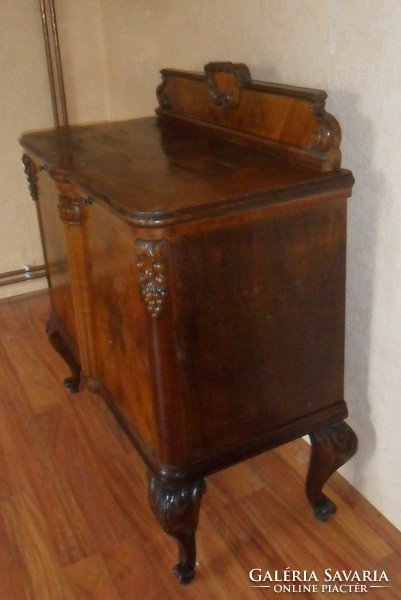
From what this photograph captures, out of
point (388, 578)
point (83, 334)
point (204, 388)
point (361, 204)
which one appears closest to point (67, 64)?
point (83, 334)

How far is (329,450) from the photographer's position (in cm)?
134

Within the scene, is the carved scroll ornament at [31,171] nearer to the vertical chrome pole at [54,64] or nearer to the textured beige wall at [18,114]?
the vertical chrome pole at [54,64]

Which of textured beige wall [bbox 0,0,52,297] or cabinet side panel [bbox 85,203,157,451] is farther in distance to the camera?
textured beige wall [bbox 0,0,52,297]

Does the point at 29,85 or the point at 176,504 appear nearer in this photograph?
the point at 176,504

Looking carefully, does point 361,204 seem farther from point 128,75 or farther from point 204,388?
point 128,75

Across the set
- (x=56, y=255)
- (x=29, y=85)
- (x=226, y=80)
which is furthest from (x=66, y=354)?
(x=29, y=85)

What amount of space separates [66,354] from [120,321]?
752mm

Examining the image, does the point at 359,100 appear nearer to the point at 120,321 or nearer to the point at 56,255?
the point at 120,321

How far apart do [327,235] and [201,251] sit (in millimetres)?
268

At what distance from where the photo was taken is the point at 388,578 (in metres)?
1.30

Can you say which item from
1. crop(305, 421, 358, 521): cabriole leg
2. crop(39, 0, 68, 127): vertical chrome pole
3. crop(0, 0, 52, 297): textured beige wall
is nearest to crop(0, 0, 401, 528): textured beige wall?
crop(305, 421, 358, 521): cabriole leg

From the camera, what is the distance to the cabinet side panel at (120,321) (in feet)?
3.62

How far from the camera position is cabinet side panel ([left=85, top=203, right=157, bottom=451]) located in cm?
110

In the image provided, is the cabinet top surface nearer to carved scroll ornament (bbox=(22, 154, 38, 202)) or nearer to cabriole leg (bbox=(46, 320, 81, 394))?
carved scroll ornament (bbox=(22, 154, 38, 202))
